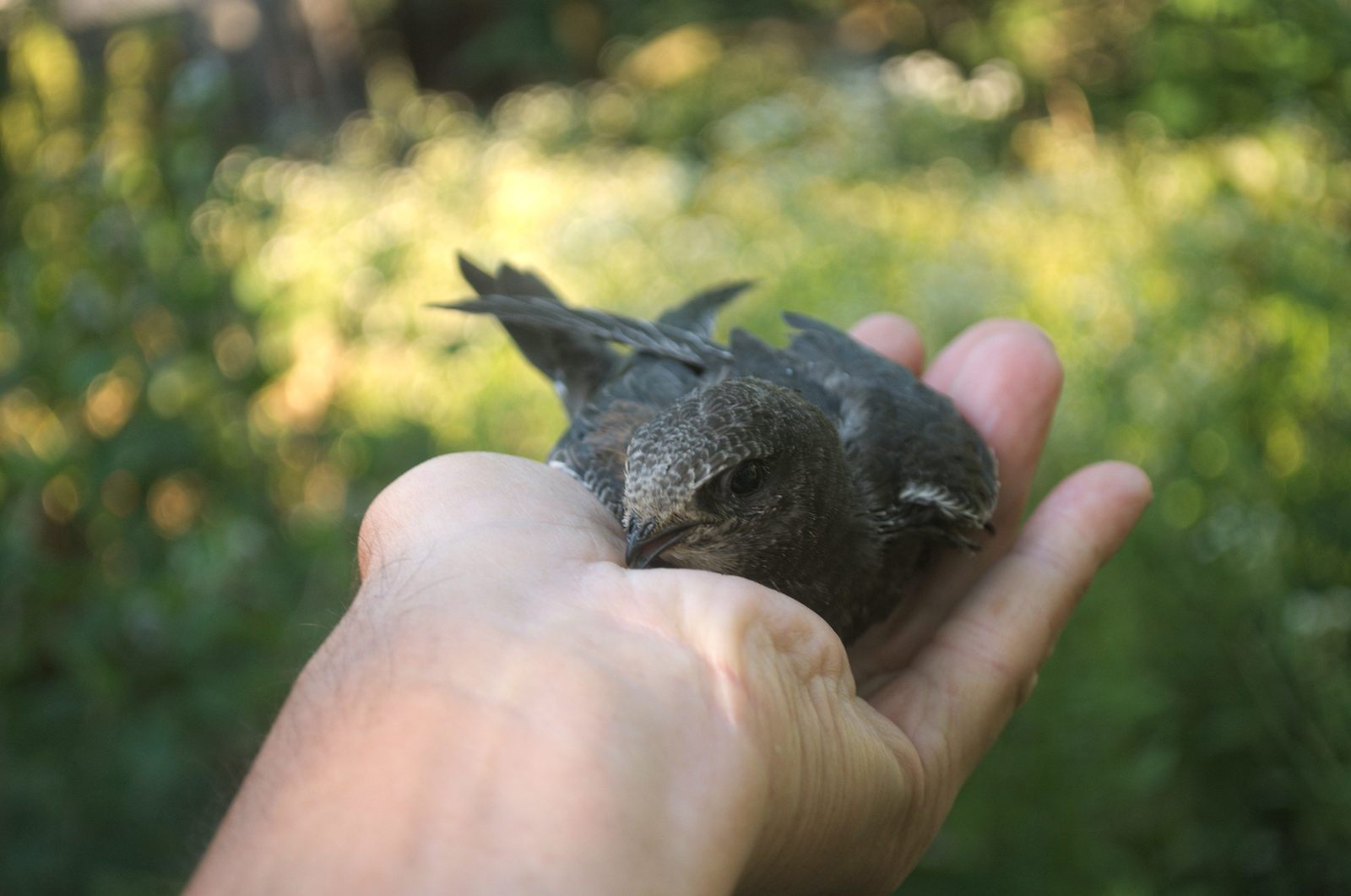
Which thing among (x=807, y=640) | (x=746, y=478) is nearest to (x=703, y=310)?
(x=746, y=478)

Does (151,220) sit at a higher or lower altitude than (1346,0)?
higher

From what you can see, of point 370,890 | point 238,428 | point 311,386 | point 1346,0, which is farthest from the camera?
point 311,386

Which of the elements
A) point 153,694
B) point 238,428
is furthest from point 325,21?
point 153,694

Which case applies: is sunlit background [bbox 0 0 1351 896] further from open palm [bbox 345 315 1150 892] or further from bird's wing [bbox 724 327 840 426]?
bird's wing [bbox 724 327 840 426]

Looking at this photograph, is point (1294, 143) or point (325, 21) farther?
point (325, 21)

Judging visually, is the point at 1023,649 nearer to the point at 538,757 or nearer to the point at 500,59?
the point at 538,757

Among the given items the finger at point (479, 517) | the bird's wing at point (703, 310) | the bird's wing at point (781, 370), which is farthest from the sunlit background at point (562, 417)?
the bird's wing at point (781, 370)

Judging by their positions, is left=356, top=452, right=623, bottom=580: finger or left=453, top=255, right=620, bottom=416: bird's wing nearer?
left=356, top=452, right=623, bottom=580: finger

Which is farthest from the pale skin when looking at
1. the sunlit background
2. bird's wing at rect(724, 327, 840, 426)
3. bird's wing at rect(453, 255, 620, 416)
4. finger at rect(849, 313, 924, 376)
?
finger at rect(849, 313, 924, 376)
